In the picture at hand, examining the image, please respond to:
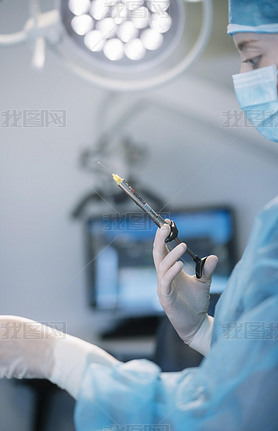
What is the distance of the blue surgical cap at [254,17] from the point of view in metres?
0.75

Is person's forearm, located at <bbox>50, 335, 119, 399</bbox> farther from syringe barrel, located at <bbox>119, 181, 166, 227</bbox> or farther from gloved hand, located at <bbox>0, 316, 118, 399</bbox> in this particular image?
syringe barrel, located at <bbox>119, 181, 166, 227</bbox>

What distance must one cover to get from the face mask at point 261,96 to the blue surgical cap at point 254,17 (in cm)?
7

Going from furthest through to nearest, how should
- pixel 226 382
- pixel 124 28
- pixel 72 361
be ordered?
pixel 124 28 < pixel 72 361 < pixel 226 382

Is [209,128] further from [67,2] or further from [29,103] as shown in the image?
[67,2]

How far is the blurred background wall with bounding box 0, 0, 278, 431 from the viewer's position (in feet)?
7.34

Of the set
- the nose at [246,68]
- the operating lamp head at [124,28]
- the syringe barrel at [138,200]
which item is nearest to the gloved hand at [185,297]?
the syringe barrel at [138,200]

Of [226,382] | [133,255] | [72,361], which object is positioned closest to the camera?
[226,382]

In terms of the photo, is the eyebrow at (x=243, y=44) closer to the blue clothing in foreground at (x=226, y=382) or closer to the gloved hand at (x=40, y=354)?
the blue clothing in foreground at (x=226, y=382)

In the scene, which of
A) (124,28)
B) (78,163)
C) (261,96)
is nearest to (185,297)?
(261,96)

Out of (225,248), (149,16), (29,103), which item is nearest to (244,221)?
(225,248)

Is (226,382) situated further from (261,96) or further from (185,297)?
(261,96)

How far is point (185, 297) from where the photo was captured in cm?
89

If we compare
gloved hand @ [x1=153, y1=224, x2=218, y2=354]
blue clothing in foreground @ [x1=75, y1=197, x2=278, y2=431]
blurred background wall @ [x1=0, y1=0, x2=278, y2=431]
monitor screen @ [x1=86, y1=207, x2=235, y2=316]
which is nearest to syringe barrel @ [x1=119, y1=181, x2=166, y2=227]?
gloved hand @ [x1=153, y1=224, x2=218, y2=354]

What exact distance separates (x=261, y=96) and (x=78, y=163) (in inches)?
70.9
